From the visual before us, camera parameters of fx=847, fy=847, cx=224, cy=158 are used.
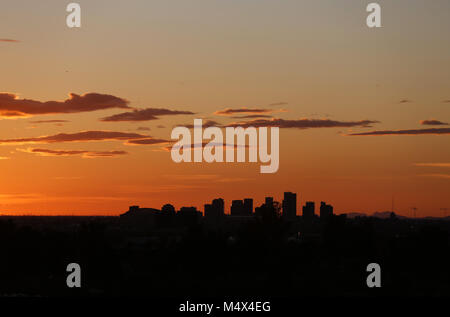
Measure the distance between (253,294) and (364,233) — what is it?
9180 centimetres

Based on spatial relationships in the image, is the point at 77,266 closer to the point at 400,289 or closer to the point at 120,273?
the point at 120,273

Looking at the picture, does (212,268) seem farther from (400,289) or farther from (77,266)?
(400,289)

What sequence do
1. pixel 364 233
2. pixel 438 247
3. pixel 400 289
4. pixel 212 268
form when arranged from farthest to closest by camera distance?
pixel 364 233
pixel 438 247
pixel 212 268
pixel 400 289

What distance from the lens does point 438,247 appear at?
543 feet

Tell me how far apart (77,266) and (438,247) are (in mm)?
74201

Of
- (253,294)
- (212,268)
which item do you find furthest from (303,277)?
(253,294)

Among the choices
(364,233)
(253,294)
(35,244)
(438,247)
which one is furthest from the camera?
(364,233)

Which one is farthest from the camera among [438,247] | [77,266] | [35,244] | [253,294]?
[438,247]
